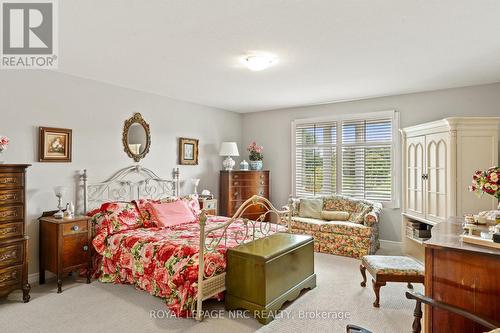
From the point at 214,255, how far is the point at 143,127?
2.83m

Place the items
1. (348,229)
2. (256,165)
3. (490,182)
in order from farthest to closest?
(256,165), (348,229), (490,182)

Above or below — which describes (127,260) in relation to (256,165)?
below

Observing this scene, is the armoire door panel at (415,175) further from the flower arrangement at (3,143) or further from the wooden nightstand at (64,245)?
the flower arrangement at (3,143)

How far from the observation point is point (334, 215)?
17.7 ft

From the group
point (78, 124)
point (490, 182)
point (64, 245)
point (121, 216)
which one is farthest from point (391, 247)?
point (78, 124)

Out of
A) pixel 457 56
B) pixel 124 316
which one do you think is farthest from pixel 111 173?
pixel 457 56

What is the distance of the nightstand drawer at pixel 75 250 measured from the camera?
3.57 m

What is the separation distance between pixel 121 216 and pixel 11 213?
117 cm

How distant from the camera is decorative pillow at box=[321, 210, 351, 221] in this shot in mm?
5312

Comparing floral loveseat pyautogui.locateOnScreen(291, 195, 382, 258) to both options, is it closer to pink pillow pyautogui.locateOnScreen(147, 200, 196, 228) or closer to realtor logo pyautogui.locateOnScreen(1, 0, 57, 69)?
pink pillow pyautogui.locateOnScreen(147, 200, 196, 228)

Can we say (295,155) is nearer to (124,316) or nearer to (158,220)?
(158,220)

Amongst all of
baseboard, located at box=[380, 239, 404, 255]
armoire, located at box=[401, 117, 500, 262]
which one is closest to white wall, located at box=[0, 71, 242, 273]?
baseboard, located at box=[380, 239, 404, 255]

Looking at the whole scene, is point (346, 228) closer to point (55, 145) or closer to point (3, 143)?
point (55, 145)

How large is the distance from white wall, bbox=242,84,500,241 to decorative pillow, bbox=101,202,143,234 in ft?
10.9
